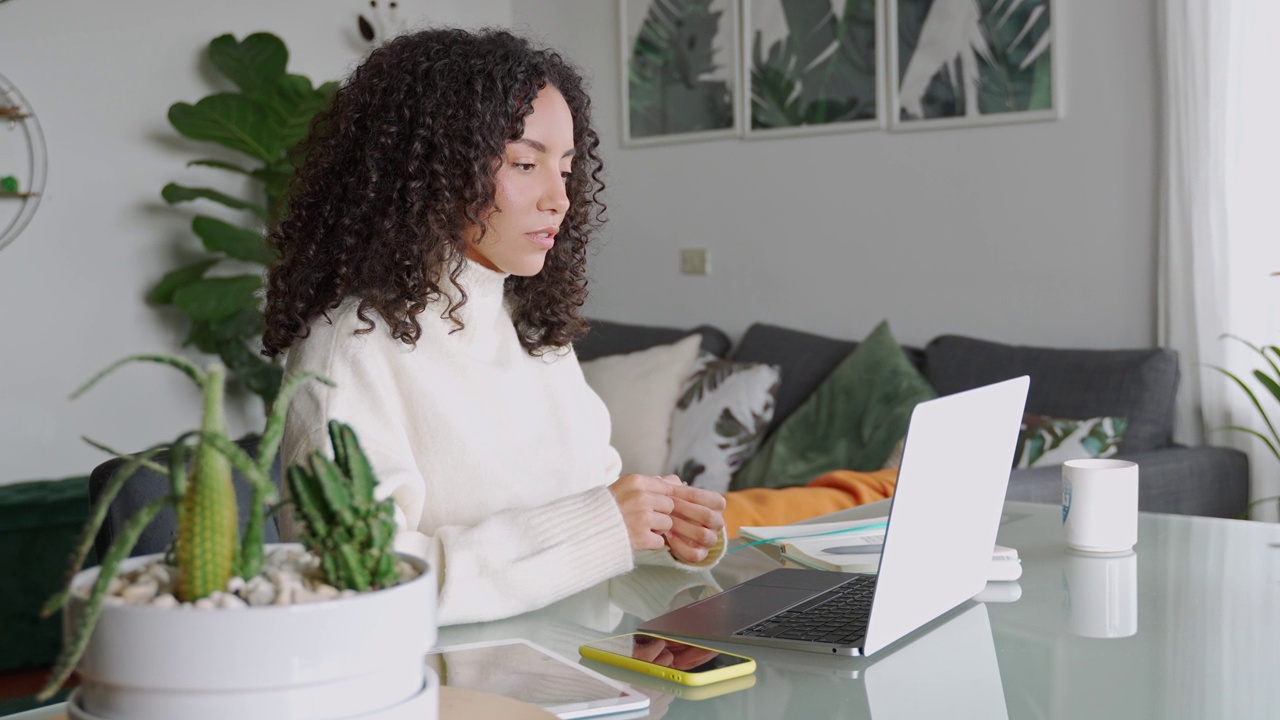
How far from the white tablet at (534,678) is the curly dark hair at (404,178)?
47 centimetres

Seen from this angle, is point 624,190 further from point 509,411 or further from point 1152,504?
point 509,411

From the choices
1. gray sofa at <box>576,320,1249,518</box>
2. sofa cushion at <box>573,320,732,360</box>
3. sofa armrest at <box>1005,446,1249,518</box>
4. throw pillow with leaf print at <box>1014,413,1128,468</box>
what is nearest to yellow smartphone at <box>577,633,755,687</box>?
gray sofa at <box>576,320,1249,518</box>

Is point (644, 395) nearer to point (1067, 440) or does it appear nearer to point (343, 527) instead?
point (1067, 440)

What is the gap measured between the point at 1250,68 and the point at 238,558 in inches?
121

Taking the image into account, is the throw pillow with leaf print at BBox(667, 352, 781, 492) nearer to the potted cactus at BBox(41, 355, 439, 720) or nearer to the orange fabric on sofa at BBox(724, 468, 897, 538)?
the orange fabric on sofa at BBox(724, 468, 897, 538)

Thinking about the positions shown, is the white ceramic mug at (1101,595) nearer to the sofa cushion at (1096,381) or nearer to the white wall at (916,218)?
the sofa cushion at (1096,381)

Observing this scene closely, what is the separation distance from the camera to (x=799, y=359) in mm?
3805

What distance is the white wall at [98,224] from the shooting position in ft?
12.4

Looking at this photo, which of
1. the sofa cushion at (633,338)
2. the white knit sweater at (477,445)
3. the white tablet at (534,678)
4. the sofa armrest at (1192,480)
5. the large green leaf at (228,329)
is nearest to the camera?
the white tablet at (534,678)

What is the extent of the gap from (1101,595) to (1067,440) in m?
1.88

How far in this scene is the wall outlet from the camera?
433 cm

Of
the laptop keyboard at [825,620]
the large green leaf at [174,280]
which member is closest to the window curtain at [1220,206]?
the laptop keyboard at [825,620]

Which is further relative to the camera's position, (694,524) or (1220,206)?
(1220,206)

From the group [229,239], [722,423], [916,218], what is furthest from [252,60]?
[916,218]
